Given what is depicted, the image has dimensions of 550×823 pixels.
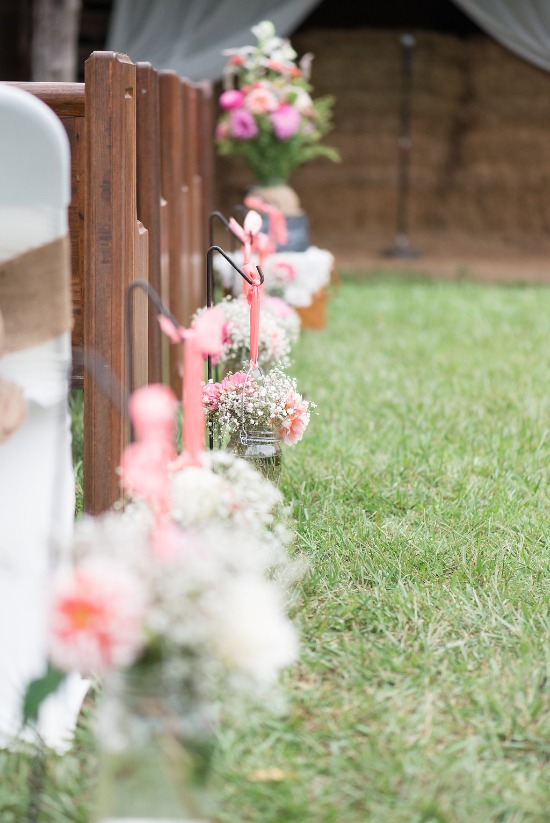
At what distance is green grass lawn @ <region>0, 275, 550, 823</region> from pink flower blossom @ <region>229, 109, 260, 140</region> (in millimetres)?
1496

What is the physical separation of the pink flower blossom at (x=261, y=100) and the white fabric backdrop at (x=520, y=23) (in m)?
2.54

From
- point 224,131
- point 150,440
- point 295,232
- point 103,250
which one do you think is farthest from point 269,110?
point 150,440

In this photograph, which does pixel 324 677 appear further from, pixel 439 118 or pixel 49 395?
pixel 439 118

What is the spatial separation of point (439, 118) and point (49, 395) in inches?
297

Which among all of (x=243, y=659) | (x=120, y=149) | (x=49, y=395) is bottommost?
(x=243, y=659)

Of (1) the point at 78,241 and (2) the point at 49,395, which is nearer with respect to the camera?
(2) the point at 49,395

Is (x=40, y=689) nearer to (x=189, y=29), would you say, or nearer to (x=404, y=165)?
(x=189, y=29)

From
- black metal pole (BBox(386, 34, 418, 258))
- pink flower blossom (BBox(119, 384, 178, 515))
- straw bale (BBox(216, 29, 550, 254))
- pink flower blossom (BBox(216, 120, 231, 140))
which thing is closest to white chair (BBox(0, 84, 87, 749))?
pink flower blossom (BBox(119, 384, 178, 515))

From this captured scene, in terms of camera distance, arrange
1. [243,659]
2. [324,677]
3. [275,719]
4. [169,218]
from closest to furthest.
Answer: [243,659]
[275,719]
[324,677]
[169,218]

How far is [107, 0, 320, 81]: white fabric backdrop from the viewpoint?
5875 mm

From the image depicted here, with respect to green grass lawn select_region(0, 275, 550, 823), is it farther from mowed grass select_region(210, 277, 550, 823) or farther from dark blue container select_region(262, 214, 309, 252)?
dark blue container select_region(262, 214, 309, 252)

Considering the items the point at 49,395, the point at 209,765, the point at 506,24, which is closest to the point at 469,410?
the point at 49,395

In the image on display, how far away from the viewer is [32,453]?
4.83 feet

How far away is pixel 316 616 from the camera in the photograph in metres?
1.83
